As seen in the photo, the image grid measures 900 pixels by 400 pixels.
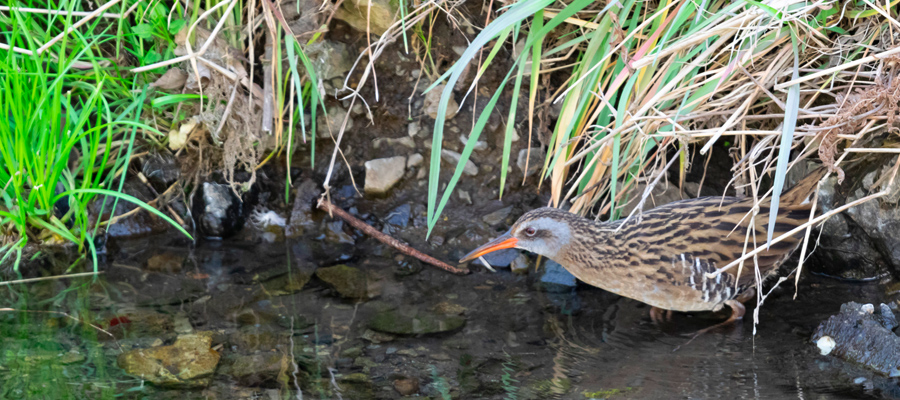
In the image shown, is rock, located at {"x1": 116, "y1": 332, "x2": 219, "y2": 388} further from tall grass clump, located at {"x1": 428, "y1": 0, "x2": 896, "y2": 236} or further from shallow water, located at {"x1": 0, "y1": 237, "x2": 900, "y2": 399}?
tall grass clump, located at {"x1": 428, "y1": 0, "x2": 896, "y2": 236}

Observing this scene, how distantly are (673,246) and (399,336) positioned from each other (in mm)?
1283

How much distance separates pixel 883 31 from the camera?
2.92 m

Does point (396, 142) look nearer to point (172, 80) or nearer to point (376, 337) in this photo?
point (172, 80)

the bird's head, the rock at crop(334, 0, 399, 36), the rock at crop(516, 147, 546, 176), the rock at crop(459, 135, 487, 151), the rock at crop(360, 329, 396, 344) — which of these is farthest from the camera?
the rock at crop(459, 135, 487, 151)

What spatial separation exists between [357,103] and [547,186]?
1205 mm

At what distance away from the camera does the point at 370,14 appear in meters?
3.79

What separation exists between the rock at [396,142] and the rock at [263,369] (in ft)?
5.26

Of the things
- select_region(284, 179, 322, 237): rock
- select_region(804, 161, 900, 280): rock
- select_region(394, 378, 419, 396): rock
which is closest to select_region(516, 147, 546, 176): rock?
select_region(284, 179, 322, 237): rock

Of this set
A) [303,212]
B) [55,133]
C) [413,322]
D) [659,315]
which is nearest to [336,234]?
[303,212]

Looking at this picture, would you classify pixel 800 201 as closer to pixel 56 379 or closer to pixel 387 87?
pixel 387 87

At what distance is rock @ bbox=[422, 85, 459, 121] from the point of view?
403 centimetres

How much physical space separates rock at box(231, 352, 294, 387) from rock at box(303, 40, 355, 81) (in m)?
1.63

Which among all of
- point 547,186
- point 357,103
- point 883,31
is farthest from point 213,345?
point 883,31

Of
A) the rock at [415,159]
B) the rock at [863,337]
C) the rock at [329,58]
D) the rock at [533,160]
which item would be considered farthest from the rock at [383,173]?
the rock at [863,337]
